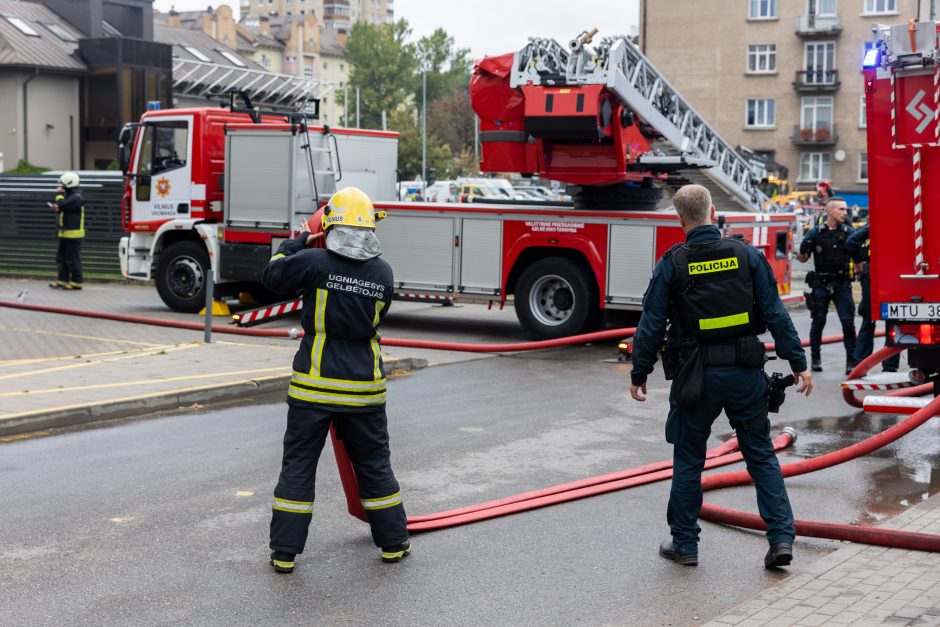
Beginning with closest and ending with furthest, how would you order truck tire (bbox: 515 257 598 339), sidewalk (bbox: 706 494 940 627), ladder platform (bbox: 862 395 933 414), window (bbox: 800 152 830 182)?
sidewalk (bbox: 706 494 940 627), ladder platform (bbox: 862 395 933 414), truck tire (bbox: 515 257 598 339), window (bbox: 800 152 830 182)

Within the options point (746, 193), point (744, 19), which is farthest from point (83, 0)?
point (746, 193)

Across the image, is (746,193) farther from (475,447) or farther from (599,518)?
(599,518)

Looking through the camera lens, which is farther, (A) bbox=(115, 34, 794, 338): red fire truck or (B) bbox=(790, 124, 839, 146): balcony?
(B) bbox=(790, 124, 839, 146): balcony

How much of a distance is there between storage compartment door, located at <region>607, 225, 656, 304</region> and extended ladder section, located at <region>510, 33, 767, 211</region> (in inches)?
48.4

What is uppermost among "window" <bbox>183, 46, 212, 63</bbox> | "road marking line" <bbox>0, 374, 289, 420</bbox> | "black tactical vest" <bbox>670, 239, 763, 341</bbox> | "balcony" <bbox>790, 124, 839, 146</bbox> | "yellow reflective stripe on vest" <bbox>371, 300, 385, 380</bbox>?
"window" <bbox>183, 46, 212, 63</bbox>

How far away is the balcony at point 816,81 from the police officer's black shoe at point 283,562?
219 ft

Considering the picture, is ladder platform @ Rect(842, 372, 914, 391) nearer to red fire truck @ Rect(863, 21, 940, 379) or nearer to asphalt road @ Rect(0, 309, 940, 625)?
asphalt road @ Rect(0, 309, 940, 625)

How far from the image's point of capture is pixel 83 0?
57.0 meters

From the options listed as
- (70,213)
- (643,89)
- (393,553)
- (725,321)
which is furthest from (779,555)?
(70,213)

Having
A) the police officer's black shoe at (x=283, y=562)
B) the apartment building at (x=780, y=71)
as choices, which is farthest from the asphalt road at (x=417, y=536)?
the apartment building at (x=780, y=71)

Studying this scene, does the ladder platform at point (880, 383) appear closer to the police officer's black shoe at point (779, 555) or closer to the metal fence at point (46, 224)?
the police officer's black shoe at point (779, 555)

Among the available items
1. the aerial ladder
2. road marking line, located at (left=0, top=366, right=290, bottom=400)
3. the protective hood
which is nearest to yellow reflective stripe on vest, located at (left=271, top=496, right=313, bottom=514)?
the protective hood

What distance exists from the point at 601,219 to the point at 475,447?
690 centimetres

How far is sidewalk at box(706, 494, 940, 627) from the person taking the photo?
4.85 metres
